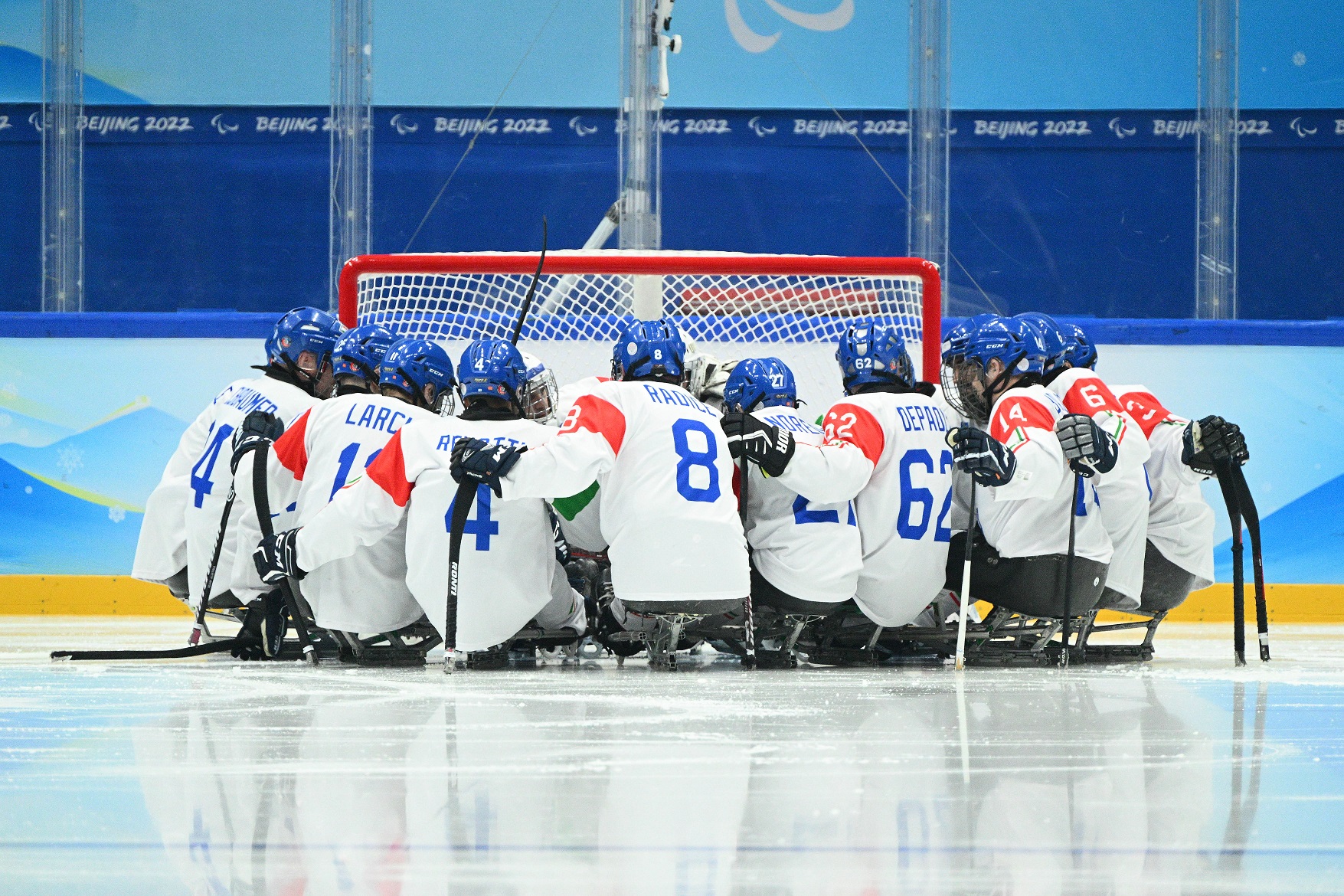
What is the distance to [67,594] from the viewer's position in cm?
670

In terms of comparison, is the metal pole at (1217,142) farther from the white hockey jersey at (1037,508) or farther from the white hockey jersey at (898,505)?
the white hockey jersey at (898,505)

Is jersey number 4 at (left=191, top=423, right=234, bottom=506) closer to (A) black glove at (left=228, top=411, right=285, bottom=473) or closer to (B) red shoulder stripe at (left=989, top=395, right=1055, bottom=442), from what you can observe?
(A) black glove at (left=228, top=411, right=285, bottom=473)

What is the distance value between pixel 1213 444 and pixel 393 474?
8.00ft

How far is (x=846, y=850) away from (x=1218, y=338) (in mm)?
5799

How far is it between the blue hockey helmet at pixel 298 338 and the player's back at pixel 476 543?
3.26ft

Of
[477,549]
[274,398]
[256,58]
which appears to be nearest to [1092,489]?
[477,549]

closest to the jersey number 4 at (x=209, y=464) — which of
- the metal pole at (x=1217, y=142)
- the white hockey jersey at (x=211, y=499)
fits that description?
the white hockey jersey at (x=211, y=499)

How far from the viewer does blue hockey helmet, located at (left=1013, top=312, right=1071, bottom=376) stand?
15.8ft

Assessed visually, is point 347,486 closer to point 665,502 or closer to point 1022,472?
point 665,502

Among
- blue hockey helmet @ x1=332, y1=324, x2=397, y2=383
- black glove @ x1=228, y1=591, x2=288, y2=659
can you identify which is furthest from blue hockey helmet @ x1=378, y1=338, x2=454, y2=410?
black glove @ x1=228, y1=591, x2=288, y2=659

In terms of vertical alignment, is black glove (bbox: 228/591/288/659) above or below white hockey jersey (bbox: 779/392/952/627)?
below

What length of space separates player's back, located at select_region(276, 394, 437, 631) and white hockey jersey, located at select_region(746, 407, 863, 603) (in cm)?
100

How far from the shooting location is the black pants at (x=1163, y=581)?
487 centimetres

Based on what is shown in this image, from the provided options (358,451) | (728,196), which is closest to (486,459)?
(358,451)
